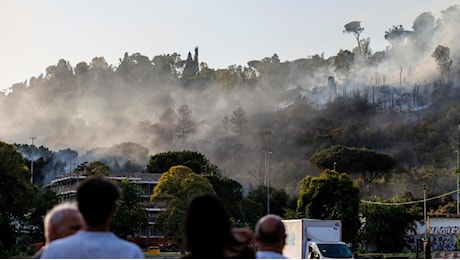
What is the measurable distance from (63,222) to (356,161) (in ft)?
Answer: 397

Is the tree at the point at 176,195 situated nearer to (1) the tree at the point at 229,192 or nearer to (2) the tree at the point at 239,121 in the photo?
(1) the tree at the point at 229,192

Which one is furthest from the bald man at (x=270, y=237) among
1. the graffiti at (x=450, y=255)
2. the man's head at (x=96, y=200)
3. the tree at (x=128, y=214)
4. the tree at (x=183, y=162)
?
the tree at (x=183, y=162)

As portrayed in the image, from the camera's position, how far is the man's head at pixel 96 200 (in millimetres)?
5562

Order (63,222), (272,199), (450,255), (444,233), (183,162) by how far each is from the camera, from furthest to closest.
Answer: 1. (183,162)
2. (272,199)
3. (444,233)
4. (450,255)
5. (63,222)

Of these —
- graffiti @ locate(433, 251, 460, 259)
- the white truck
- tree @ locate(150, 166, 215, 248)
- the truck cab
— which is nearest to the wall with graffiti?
graffiti @ locate(433, 251, 460, 259)

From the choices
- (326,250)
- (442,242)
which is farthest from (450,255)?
(326,250)

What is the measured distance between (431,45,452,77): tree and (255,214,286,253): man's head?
17973 cm

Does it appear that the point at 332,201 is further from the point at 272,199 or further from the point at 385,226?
the point at 272,199

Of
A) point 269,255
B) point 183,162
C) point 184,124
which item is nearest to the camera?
point 269,255

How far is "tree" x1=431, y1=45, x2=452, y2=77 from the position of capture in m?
180

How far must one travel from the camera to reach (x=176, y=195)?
235 ft

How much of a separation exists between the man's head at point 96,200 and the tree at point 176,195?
Answer: 207 feet

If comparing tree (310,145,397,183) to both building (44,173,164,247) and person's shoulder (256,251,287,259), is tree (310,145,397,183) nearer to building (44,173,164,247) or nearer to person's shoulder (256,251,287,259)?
building (44,173,164,247)

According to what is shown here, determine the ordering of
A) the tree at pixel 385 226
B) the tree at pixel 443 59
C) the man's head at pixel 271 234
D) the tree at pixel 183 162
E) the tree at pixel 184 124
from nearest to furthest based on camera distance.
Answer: the man's head at pixel 271 234 < the tree at pixel 385 226 < the tree at pixel 183 162 < the tree at pixel 184 124 < the tree at pixel 443 59
